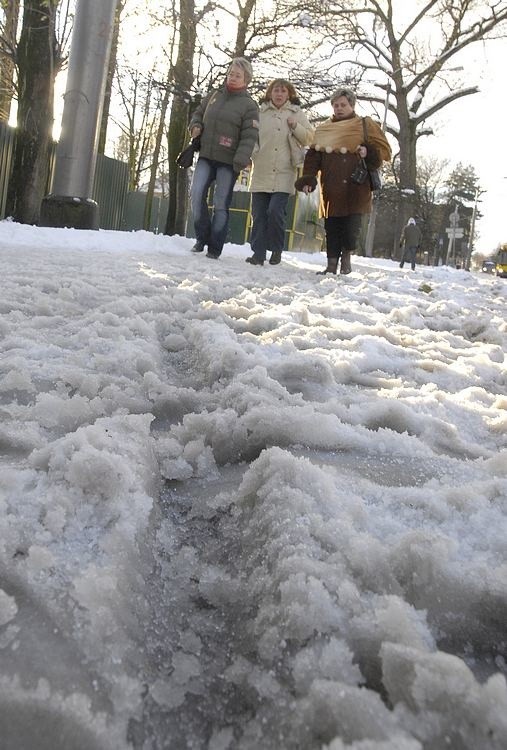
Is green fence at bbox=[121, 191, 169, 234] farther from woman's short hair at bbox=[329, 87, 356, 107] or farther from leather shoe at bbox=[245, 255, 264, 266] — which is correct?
woman's short hair at bbox=[329, 87, 356, 107]

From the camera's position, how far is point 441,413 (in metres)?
2.16

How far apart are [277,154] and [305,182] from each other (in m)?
0.55

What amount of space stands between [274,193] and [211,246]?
95cm

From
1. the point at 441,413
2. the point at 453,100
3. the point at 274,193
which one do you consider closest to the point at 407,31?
the point at 453,100

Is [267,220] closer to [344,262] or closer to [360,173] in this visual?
[344,262]

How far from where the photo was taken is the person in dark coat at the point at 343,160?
7.27 metres

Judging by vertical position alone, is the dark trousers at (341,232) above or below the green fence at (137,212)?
below

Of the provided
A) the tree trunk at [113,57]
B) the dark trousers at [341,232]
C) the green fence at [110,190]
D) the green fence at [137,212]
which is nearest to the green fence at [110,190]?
the green fence at [110,190]

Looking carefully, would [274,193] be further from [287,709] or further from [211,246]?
[287,709]

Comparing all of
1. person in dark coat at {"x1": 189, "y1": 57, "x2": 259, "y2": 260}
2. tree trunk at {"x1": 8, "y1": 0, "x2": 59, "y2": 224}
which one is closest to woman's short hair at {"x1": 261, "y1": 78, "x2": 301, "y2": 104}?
person in dark coat at {"x1": 189, "y1": 57, "x2": 259, "y2": 260}

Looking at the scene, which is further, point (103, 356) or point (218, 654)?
point (103, 356)

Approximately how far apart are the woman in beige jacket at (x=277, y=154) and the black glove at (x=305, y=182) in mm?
296

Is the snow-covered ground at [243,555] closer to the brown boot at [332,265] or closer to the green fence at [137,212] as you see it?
the brown boot at [332,265]

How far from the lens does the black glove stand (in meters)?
7.55
